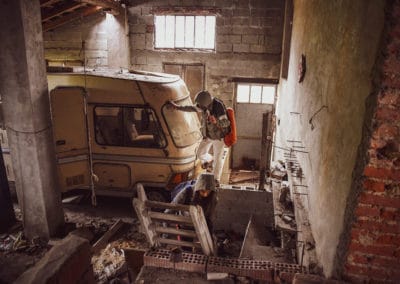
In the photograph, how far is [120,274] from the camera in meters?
4.88

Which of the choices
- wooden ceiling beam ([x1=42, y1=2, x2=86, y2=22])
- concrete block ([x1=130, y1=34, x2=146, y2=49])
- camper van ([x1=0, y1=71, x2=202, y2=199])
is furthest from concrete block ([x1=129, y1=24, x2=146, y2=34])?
camper van ([x1=0, y1=71, x2=202, y2=199])

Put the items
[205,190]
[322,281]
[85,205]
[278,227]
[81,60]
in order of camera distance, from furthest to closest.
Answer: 1. [81,60]
2. [85,205]
3. [205,190]
4. [278,227]
5. [322,281]

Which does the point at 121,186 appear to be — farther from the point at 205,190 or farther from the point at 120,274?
the point at 205,190

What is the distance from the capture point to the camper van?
6.34 meters

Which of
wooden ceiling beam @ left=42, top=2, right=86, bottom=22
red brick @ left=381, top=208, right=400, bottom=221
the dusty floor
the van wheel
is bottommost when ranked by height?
the dusty floor

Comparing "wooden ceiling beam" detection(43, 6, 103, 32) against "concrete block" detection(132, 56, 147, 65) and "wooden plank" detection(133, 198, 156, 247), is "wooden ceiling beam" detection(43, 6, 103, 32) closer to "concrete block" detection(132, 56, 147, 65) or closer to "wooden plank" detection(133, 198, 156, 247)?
"concrete block" detection(132, 56, 147, 65)

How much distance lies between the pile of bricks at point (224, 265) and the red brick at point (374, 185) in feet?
5.17

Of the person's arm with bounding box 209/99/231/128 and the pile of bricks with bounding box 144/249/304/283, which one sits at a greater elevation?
the person's arm with bounding box 209/99/231/128

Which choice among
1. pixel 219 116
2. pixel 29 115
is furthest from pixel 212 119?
pixel 29 115

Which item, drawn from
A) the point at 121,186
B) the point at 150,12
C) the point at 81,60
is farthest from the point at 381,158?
the point at 81,60

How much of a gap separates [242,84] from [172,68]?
2533mm

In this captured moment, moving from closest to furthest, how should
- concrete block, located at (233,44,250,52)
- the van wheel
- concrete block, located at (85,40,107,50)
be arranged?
the van wheel → concrete block, located at (233,44,250,52) → concrete block, located at (85,40,107,50)

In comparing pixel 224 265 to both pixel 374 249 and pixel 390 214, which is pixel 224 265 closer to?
pixel 374 249

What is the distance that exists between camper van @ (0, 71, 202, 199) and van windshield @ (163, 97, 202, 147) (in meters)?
0.02
